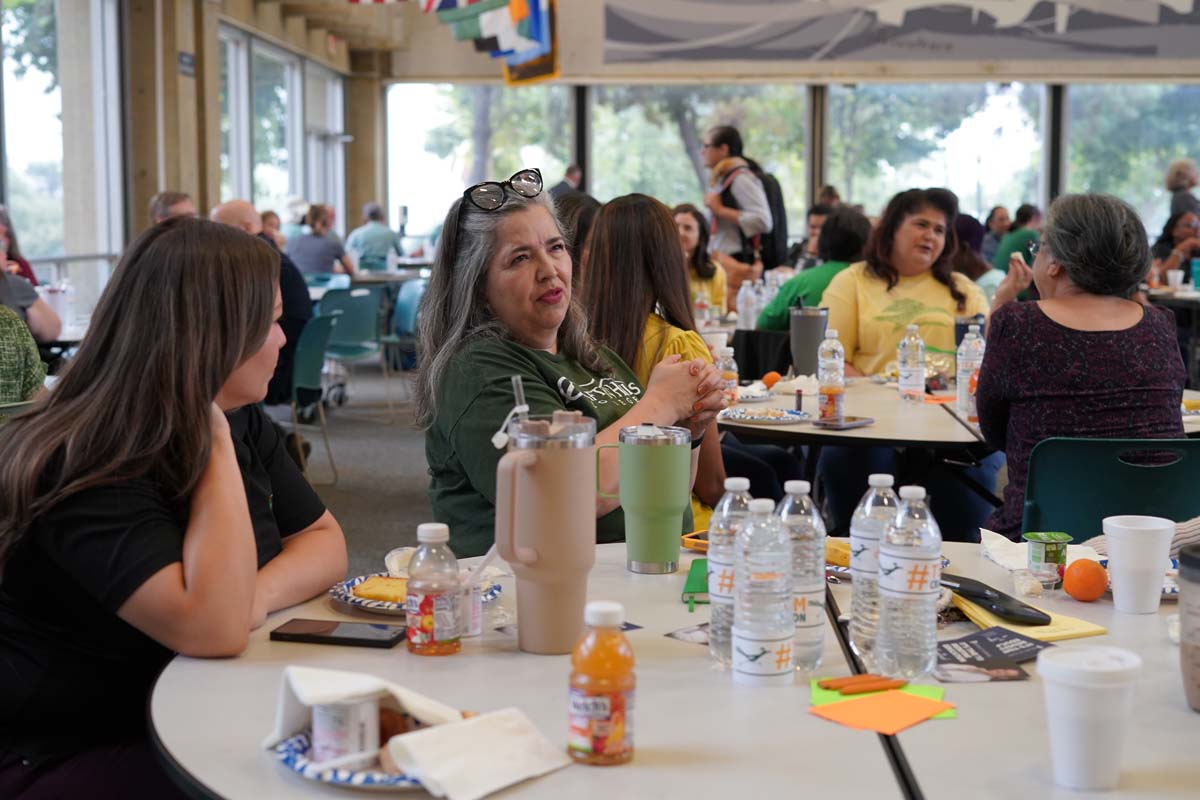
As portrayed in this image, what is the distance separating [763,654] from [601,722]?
286mm

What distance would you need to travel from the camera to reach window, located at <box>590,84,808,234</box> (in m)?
14.0

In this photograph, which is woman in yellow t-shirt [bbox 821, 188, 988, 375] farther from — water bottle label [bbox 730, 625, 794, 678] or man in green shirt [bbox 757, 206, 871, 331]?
water bottle label [bbox 730, 625, 794, 678]

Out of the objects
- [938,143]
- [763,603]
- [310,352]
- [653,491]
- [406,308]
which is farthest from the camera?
[938,143]

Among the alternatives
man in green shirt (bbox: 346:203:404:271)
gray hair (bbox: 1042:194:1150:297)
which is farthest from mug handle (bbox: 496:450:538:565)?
man in green shirt (bbox: 346:203:404:271)

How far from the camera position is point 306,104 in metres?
13.2

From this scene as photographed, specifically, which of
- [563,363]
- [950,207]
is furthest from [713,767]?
[950,207]

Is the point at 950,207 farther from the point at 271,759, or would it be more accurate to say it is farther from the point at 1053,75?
the point at 1053,75

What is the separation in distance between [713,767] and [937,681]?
1.20 feet

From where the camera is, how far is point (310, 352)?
6324mm

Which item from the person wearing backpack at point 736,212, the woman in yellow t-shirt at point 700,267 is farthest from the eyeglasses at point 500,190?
the person wearing backpack at point 736,212

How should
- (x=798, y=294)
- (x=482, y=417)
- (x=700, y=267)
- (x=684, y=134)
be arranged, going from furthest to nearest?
(x=684, y=134)
(x=700, y=267)
(x=798, y=294)
(x=482, y=417)

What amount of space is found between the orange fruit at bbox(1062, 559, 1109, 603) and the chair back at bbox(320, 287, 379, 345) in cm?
625

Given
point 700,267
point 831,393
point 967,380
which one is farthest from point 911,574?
point 700,267

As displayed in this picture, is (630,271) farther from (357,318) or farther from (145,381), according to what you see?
(357,318)
